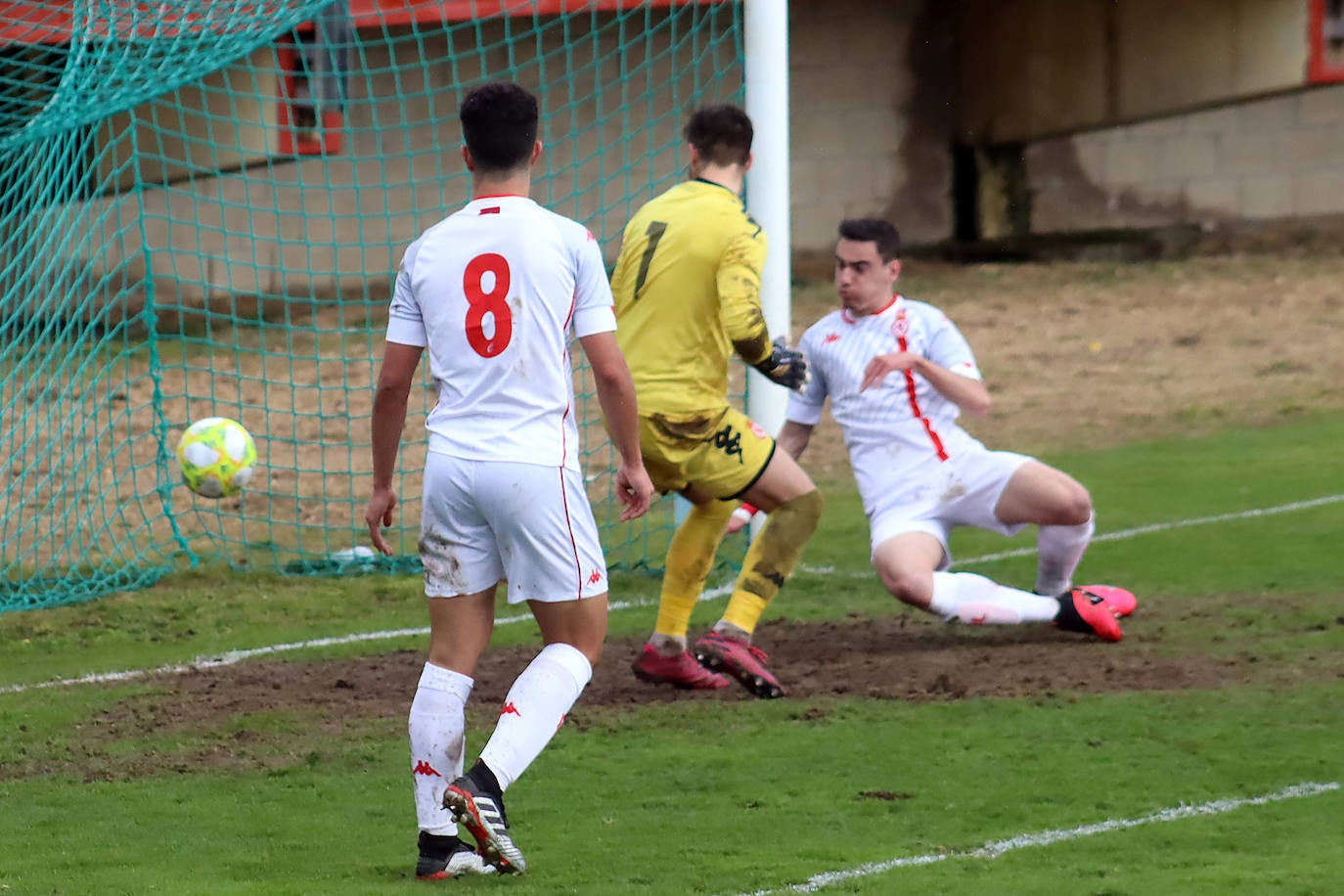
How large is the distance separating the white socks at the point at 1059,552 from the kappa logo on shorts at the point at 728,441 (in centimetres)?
132

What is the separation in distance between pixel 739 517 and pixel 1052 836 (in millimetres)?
2529

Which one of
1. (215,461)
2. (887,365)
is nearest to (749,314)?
(887,365)

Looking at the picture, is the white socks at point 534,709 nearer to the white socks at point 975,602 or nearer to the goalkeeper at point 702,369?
the goalkeeper at point 702,369

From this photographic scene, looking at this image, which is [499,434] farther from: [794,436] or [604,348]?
[794,436]

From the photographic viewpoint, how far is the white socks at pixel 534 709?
12.5 ft

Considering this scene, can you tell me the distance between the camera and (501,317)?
152 inches

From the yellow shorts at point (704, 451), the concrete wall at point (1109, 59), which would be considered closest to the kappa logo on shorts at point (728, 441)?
the yellow shorts at point (704, 451)

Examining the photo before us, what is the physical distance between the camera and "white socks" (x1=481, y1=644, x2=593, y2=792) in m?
3.82

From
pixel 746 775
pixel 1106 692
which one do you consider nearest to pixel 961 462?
pixel 1106 692

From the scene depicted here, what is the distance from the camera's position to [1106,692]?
547 centimetres

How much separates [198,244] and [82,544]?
5.52 m

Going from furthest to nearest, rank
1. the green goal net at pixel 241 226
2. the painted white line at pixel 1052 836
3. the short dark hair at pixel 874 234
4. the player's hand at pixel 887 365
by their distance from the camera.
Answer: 1. the green goal net at pixel 241 226
2. the short dark hair at pixel 874 234
3. the player's hand at pixel 887 365
4. the painted white line at pixel 1052 836

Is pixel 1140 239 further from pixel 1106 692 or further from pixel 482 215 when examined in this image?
pixel 482 215

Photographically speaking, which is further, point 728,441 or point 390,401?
point 728,441
